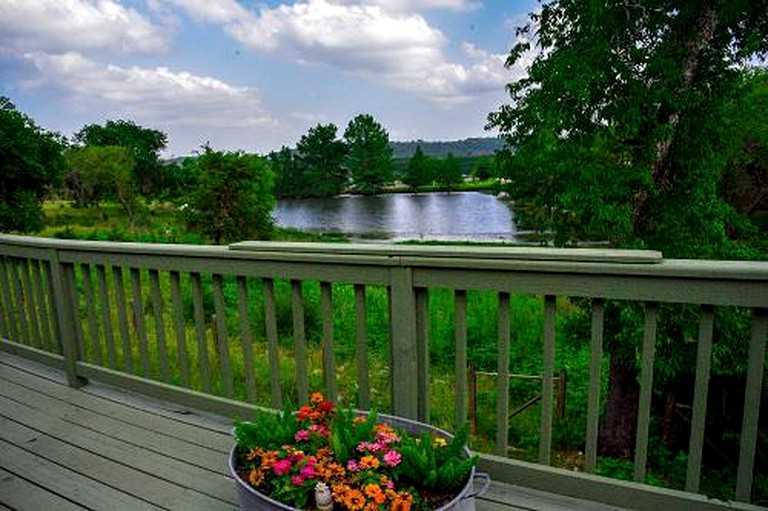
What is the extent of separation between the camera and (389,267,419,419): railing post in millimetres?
1958

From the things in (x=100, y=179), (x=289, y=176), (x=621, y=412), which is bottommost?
(x=621, y=412)

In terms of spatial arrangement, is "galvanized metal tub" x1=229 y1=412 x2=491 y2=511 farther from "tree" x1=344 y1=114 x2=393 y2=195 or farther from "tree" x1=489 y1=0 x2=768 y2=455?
"tree" x1=344 y1=114 x2=393 y2=195

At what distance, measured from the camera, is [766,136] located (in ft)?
32.2

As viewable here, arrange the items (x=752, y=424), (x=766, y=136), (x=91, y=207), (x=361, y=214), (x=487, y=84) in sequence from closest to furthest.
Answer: (x=752, y=424) → (x=487, y=84) → (x=766, y=136) → (x=91, y=207) → (x=361, y=214)

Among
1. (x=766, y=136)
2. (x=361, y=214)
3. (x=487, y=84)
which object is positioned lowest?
(x=361, y=214)

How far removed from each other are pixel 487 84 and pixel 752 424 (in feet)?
27.7

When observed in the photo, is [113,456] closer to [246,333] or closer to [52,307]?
[246,333]

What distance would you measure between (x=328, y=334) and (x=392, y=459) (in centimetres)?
69

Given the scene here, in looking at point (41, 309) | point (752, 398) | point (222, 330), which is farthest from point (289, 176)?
point (752, 398)

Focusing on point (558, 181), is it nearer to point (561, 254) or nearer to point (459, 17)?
point (459, 17)

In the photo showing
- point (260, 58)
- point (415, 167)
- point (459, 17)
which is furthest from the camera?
point (415, 167)

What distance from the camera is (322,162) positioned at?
77.9 metres

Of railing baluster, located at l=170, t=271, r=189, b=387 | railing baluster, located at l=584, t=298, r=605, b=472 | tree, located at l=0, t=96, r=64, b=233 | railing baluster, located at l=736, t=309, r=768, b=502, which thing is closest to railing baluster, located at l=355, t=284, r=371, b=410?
railing baluster, located at l=584, t=298, r=605, b=472

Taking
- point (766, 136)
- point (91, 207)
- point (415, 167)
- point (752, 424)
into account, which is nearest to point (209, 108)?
point (766, 136)
